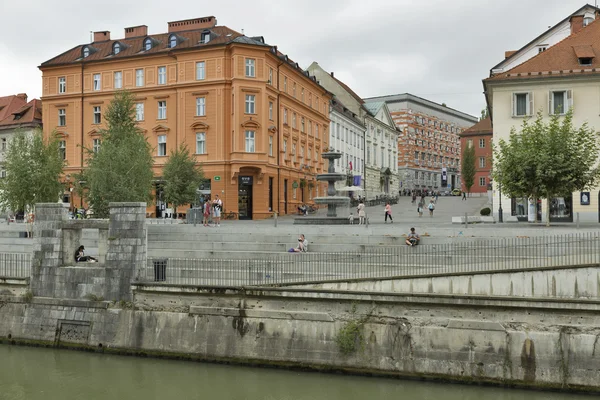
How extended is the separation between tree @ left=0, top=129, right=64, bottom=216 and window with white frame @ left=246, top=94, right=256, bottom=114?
14.7m

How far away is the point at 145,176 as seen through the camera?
103 feet

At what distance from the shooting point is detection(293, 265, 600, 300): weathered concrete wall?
15.2 metres

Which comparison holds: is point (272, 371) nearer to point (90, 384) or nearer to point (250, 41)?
point (90, 384)

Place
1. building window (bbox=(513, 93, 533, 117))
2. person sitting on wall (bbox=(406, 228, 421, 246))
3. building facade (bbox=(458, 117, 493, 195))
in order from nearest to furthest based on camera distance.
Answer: person sitting on wall (bbox=(406, 228, 421, 246)) < building window (bbox=(513, 93, 533, 117)) < building facade (bbox=(458, 117, 493, 195))

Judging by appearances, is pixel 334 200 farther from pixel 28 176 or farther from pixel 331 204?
pixel 28 176

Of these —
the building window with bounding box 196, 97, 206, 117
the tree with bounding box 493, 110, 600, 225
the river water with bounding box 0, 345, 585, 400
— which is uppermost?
the building window with bounding box 196, 97, 206, 117

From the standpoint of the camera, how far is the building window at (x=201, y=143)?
43703 millimetres

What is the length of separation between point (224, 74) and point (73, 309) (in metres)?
27.7

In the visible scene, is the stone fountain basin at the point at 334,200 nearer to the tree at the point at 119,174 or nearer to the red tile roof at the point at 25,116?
the tree at the point at 119,174

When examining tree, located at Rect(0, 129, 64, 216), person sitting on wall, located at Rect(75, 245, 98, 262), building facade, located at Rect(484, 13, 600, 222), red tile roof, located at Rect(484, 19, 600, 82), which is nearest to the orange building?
tree, located at Rect(0, 129, 64, 216)

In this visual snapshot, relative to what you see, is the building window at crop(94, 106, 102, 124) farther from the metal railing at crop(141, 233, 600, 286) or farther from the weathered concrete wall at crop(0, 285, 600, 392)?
the metal railing at crop(141, 233, 600, 286)

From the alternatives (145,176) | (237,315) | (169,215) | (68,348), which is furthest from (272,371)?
(169,215)

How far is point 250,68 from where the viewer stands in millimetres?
42812

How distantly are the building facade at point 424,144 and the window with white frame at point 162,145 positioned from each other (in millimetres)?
60854
